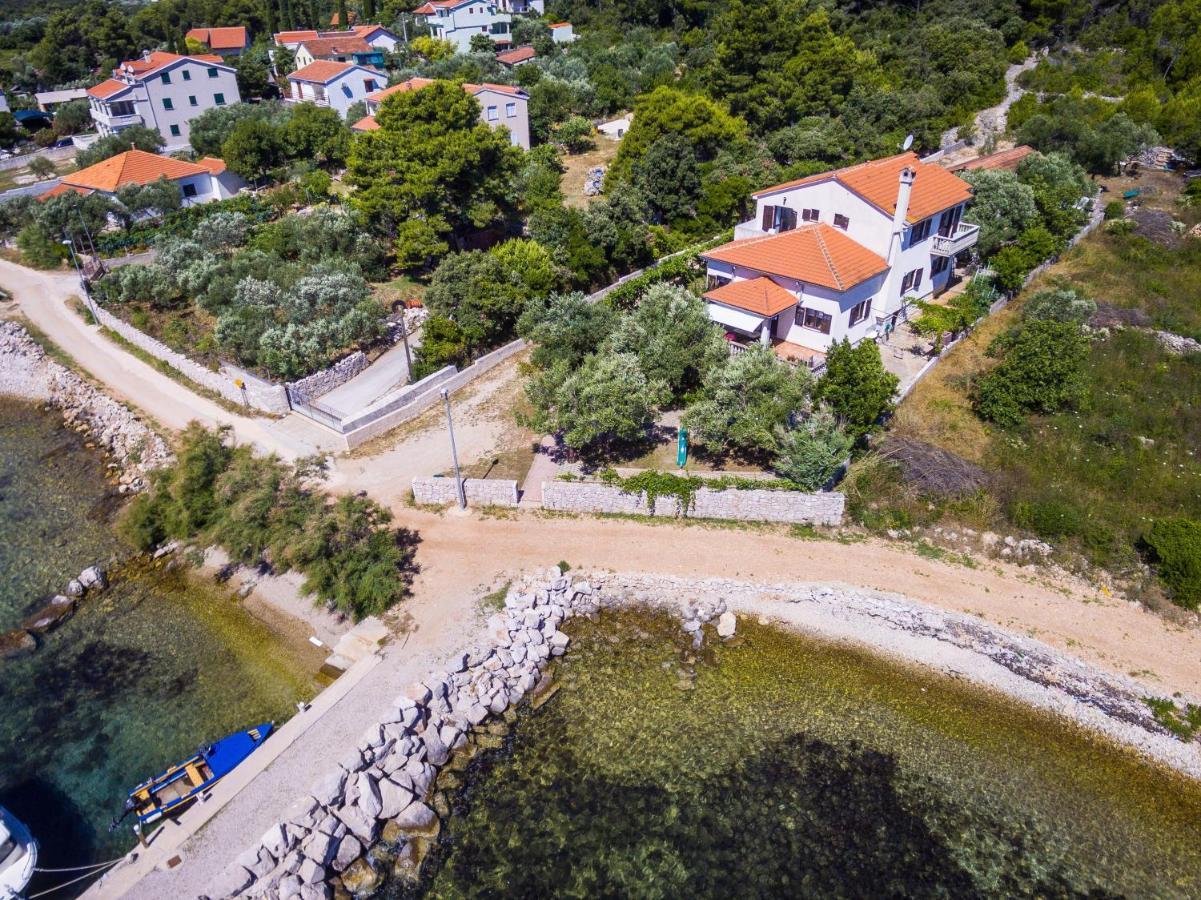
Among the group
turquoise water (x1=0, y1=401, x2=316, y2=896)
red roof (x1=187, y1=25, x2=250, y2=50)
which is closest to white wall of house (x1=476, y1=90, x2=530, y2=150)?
turquoise water (x1=0, y1=401, x2=316, y2=896)

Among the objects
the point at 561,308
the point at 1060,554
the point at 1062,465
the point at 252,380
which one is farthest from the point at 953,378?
the point at 252,380

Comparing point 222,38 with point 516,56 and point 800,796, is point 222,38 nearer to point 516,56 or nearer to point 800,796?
point 516,56

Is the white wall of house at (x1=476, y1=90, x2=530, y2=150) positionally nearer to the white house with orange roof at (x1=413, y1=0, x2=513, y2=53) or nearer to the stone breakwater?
the stone breakwater

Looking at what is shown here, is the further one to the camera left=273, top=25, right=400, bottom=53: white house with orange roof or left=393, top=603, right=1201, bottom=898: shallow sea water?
left=273, top=25, right=400, bottom=53: white house with orange roof

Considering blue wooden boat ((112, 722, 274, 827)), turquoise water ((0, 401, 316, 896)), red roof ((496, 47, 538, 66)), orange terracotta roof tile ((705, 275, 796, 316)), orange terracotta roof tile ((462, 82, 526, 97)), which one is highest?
red roof ((496, 47, 538, 66))

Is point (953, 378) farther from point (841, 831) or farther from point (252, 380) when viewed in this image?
point (252, 380)

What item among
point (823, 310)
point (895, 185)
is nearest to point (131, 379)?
point (823, 310)
